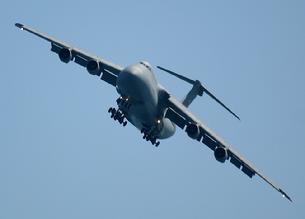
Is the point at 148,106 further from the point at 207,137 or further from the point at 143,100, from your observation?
the point at 207,137

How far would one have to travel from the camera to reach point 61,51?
40.7m

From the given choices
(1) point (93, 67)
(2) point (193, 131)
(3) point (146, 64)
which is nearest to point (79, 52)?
(1) point (93, 67)

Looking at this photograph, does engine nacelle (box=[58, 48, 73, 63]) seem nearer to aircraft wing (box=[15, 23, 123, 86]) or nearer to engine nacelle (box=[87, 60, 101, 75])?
aircraft wing (box=[15, 23, 123, 86])

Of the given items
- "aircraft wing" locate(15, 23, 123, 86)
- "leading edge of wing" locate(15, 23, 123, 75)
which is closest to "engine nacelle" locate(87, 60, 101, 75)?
"aircraft wing" locate(15, 23, 123, 86)

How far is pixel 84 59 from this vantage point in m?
41.8

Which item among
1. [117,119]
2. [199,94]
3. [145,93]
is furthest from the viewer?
[199,94]

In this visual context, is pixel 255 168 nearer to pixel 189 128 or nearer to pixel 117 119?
pixel 189 128

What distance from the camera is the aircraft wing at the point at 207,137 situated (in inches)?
1608

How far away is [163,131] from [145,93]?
4.85 m

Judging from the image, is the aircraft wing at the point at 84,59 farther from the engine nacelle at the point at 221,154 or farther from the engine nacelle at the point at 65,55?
the engine nacelle at the point at 221,154

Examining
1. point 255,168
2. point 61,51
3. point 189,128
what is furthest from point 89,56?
point 255,168

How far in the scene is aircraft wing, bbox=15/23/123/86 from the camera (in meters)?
40.6

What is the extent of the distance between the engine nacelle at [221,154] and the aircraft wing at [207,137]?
0.46 metres

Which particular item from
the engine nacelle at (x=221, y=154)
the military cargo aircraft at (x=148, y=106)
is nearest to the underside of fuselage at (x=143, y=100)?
the military cargo aircraft at (x=148, y=106)
